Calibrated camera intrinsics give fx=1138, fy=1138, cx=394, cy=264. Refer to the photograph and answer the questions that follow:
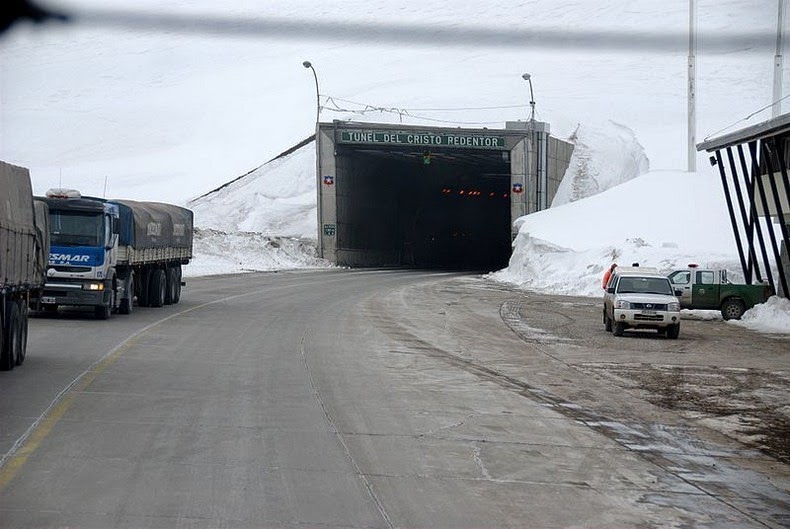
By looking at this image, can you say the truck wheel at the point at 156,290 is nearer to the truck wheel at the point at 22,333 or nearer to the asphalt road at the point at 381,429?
the asphalt road at the point at 381,429

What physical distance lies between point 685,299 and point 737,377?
55.1ft

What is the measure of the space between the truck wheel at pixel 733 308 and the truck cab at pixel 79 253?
19.4m

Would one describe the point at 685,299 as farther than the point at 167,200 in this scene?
No

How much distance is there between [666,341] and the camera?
29.2 metres

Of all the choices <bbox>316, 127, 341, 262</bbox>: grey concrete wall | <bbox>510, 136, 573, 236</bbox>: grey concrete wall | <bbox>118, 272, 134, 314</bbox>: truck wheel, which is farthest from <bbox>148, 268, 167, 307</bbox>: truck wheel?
<bbox>510, 136, 573, 236</bbox>: grey concrete wall

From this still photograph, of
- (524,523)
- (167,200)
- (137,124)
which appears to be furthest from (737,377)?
(137,124)

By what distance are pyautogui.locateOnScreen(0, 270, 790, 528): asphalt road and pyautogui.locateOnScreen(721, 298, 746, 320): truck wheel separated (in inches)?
315

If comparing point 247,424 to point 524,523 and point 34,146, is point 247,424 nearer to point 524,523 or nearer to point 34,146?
point 524,523

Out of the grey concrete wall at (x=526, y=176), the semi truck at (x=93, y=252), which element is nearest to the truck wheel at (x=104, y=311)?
the semi truck at (x=93, y=252)

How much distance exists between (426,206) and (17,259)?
247 ft

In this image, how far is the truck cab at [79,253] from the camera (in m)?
28.1

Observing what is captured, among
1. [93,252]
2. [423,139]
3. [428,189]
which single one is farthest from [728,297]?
[428,189]

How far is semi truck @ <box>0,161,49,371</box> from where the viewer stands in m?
17.9

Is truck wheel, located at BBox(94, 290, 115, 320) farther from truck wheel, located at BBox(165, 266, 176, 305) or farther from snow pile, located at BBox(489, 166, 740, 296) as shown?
snow pile, located at BBox(489, 166, 740, 296)
